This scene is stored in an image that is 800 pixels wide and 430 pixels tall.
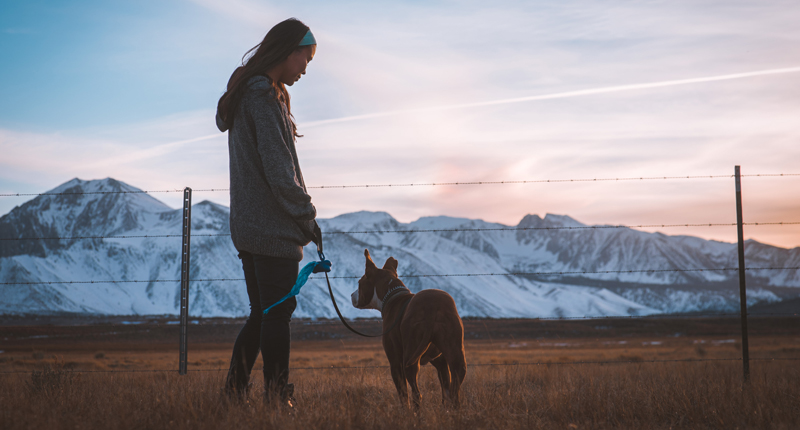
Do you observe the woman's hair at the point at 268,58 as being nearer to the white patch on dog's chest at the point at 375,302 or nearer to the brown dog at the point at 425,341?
the brown dog at the point at 425,341

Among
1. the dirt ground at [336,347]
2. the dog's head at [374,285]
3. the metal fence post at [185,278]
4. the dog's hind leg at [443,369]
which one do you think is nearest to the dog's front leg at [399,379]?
the dog's hind leg at [443,369]

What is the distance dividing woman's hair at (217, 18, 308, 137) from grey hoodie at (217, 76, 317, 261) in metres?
0.05

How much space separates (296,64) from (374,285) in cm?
236

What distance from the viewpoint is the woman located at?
3.20 meters

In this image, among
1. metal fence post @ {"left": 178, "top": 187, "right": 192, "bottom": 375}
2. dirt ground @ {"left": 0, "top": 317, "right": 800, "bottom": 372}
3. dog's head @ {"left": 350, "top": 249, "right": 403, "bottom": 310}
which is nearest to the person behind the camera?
dog's head @ {"left": 350, "top": 249, "right": 403, "bottom": 310}

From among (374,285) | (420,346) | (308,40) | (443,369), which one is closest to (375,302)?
(374,285)

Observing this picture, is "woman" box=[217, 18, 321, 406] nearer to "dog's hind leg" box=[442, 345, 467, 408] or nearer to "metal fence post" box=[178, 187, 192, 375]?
"dog's hind leg" box=[442, 345, 467, 408]

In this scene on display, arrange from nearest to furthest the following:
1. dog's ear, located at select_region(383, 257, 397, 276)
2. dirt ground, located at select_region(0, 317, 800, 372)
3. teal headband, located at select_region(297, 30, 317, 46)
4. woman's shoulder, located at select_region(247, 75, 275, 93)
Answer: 1. woman's shoulder, located at select_region(247, 75, 275, 93)
2. teal headband, located at select_region(297, 30, 317, 46)
3. dog's ear, located at select_region(383, 257, 397, 276)
4. dirt ground, located at select_region(0, 317, 800, 372)

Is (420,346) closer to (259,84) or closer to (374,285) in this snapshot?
(374,285)

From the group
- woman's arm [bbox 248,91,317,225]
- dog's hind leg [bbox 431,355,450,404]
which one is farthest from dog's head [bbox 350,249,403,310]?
woman's arm [bbox 248,91,317,225]

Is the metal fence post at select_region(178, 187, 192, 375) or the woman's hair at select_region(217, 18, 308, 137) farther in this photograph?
the metal fence post at select_region(178, 187, 192, 375)

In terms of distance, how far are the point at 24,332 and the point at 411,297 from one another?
7544 cm

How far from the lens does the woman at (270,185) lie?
320 cm

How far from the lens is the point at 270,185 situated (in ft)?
10.5
